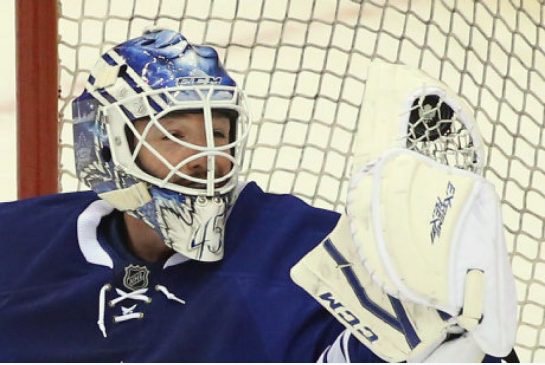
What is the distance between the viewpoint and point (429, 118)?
1844 millimetres

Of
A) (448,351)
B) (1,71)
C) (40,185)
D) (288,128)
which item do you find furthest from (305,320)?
(1,71)

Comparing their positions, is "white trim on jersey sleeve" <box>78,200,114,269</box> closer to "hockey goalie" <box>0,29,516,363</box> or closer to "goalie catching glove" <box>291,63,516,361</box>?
"hockey goalie" <box>0,29,516,363</box>

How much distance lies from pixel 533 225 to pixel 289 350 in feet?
2.97

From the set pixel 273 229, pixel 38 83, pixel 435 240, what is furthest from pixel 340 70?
pixel 435 240

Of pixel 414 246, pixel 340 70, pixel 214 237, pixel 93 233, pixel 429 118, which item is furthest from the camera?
pixel 340 70

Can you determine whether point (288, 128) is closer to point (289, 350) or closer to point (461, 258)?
point (289, 350)

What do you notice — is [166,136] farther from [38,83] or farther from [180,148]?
[38,83]

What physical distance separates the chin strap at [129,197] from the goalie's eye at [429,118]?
41 centimetres

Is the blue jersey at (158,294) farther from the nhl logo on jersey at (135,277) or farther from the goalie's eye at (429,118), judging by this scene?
the goalie's eye at (429,118)

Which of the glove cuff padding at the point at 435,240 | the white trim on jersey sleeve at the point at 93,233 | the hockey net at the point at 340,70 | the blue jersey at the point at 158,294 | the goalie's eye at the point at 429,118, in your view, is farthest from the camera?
the hockey net at the point at 340,70

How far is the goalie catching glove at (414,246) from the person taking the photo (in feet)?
5.57

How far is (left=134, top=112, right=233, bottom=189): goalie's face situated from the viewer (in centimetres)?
206

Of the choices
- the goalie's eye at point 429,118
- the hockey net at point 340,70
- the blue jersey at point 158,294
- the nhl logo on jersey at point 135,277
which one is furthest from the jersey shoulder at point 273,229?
the hockey net at point 340,70

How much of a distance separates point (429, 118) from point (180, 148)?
37 cm
